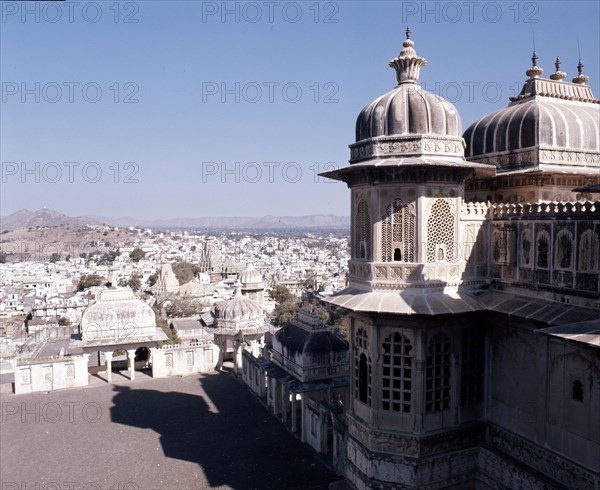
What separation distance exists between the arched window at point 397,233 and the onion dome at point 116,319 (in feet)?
63.1

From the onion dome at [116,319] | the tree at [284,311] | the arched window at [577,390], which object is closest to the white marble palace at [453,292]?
the arched window at [577,390]

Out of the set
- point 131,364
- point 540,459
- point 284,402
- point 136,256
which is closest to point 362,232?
point 540,459

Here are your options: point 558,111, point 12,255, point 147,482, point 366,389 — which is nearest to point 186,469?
point 147,482

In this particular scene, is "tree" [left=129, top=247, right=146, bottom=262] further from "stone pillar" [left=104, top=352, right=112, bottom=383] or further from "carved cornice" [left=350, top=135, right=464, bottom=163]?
"carved cornice" [left=350, top=135, right=464, bottom=163]

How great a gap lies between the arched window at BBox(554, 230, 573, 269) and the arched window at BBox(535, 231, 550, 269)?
0.92 feet

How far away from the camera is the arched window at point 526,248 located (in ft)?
37.1

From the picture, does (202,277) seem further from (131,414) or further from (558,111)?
(558,111)

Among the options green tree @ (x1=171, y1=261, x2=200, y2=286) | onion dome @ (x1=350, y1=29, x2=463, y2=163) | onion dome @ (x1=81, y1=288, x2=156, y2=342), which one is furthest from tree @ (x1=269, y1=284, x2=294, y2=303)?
onion dome @ (x1=350, y1=29, x2=463, y2=163)

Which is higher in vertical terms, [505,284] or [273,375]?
[505,284]

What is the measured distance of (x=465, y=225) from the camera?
1233 cm

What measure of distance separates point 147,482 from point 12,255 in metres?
182

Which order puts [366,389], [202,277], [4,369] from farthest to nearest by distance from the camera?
[202,277] < [4,369] < [366,389]

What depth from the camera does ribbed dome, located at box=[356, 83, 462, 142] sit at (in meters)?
11.9

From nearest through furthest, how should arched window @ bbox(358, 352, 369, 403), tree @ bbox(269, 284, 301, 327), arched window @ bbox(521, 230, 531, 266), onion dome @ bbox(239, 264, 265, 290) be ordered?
arched window @ bbox(521, 230, 531, 266) < arched window @ bbox(358, 352, 369, 403) < onion dome @ bbox(239, 264, 265, 290) < tree @ bbox(269, 284, 301, 327)
